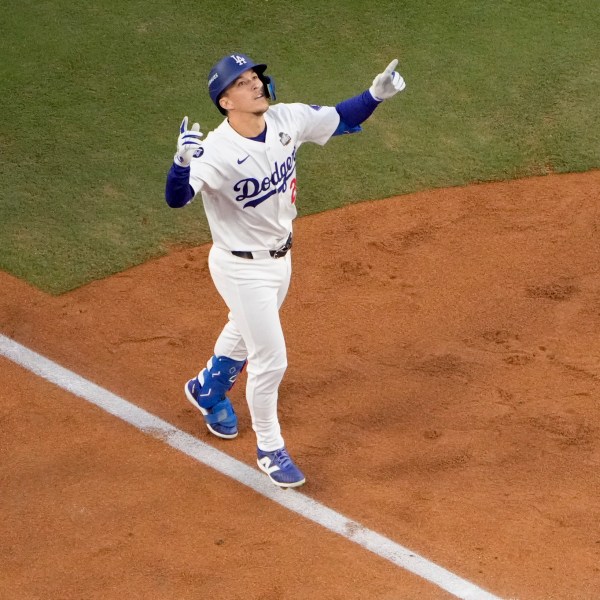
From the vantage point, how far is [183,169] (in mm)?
5266

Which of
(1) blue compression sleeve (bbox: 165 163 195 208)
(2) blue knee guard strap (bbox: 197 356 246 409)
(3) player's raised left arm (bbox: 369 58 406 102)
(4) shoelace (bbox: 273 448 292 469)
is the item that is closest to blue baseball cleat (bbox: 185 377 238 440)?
(2) blue knee guard strap (bbox: 197 356 246 409)

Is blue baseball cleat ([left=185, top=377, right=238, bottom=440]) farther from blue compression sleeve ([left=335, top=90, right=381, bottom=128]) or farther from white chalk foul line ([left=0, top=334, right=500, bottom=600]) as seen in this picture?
blue compression sleeve ([left=335, top=90, right=381, bottom=128])

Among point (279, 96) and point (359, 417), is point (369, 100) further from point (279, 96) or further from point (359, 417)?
point (279, 96)

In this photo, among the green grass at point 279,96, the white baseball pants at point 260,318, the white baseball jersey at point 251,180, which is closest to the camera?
the white baseball jersey at point 251,180

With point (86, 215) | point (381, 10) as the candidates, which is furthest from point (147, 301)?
point (381, 10)

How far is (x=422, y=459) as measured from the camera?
20.2ft

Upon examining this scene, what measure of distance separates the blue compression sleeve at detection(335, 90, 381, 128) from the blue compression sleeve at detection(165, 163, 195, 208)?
1.14 m

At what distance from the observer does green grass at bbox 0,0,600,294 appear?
824 centimetres

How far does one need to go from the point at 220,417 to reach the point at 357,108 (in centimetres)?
194

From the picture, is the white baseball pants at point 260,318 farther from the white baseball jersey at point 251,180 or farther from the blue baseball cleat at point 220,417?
the blue baseball cleat at point 220,417

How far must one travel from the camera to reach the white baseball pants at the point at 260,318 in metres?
5.79

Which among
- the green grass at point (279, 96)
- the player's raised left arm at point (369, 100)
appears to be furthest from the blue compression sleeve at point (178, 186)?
the green grass at point (279, 96)

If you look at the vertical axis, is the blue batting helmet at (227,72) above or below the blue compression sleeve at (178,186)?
above

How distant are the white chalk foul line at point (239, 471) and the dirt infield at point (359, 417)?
58 millimetres
